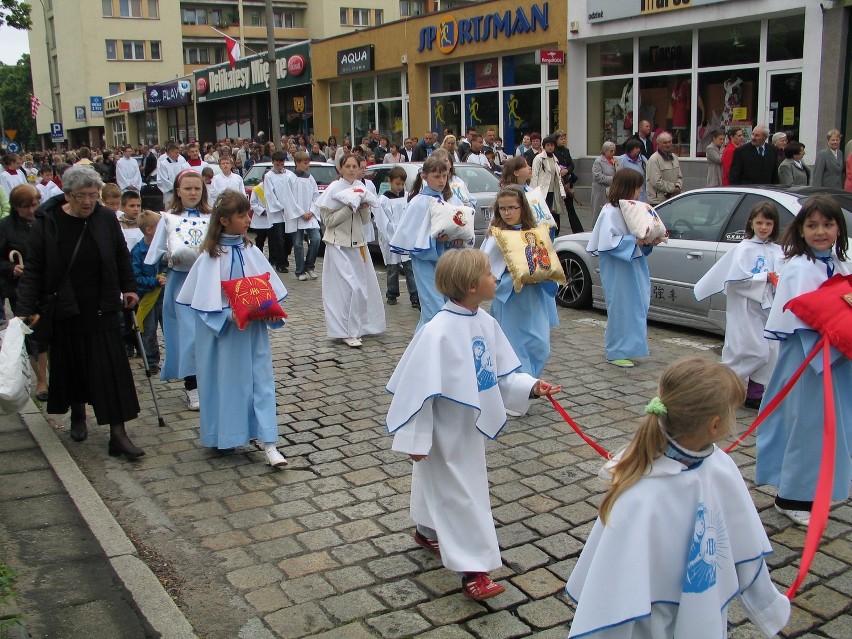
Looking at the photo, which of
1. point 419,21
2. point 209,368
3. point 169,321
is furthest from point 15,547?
point 419,21

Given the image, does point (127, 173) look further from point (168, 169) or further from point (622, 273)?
point (622, 273)

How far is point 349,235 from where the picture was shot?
9547mm

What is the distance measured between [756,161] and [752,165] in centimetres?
9

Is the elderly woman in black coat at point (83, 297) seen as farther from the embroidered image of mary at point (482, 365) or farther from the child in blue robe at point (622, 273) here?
the child in blue robe at point (622, 273)

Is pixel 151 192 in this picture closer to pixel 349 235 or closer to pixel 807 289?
pixel 349 235

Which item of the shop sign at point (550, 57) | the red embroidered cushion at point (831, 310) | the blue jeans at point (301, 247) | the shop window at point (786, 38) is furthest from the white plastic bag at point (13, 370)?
the shop sign at point (550, 57)

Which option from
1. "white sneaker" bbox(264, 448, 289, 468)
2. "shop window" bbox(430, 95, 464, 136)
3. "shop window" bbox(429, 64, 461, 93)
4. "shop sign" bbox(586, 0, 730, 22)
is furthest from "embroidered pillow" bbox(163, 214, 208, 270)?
"shop window" bbox(429, 64, 461, 93)

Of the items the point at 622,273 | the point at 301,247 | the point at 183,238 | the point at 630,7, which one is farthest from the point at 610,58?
the point at 183,238

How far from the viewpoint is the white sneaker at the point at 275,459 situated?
5812mm

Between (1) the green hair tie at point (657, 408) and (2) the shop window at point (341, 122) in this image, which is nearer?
(1) the green hair tie at point (657, 408)

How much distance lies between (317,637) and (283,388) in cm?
412

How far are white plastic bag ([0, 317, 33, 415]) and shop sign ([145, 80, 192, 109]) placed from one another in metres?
43.9

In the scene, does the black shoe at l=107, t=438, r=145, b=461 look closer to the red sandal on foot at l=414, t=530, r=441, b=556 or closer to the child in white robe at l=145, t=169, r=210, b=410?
the child in white robe at l=145, t=169, r=210, b=410

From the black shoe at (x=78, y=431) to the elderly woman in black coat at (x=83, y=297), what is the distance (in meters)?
0.29
